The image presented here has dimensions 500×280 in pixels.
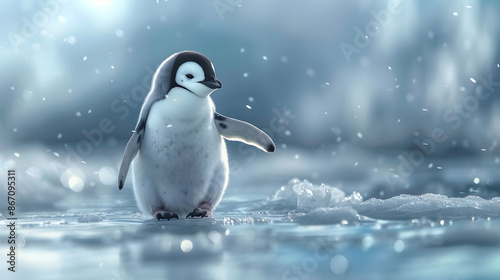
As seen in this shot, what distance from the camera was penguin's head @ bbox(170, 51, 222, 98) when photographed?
4043 mm

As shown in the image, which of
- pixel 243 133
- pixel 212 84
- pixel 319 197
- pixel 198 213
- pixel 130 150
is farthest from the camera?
pixel 319 197

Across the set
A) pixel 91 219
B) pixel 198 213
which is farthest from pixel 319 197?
pixel 91 219

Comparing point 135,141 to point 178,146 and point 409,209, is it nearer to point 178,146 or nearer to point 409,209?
point 178,146

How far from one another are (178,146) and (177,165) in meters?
0.14

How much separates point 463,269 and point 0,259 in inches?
81.0

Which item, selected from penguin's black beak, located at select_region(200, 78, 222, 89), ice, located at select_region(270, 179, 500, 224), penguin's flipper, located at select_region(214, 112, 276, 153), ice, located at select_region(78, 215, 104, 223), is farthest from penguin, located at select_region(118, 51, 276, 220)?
ice, located at select_region(270, 179, 500, 224)

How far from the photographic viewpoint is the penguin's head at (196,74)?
404 centimetres

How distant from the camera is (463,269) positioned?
222 centimetres

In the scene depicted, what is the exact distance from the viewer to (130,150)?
4199mm

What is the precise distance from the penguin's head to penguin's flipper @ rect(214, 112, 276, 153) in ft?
1.50

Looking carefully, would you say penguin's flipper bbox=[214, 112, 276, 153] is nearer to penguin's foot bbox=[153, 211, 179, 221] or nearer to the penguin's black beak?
the penguin's black beak

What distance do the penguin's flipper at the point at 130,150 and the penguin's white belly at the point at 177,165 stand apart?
5 cm

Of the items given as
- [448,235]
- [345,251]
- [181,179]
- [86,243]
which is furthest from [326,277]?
[181,179]

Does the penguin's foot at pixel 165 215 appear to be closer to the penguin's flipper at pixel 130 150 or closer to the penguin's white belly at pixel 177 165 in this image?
the penguin's white belly at pixel 177 165
